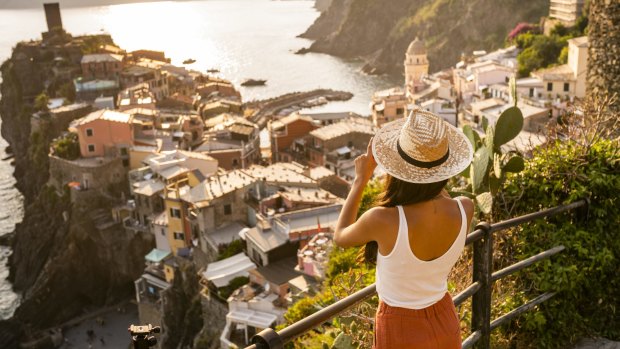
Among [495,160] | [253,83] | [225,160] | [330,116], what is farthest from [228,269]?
[253,83]

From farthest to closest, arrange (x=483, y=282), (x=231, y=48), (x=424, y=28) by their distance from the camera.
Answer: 1. (x=231, y=48)
2. (x=424, y=28)
3. (x=483, y=282)

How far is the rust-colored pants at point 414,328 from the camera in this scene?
2.14 m

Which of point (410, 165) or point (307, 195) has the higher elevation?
point (410, 165)

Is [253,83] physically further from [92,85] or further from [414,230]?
[414,230]

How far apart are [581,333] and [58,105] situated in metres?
35.4

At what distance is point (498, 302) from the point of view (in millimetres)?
3520

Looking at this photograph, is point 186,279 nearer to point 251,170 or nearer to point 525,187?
point 251,170

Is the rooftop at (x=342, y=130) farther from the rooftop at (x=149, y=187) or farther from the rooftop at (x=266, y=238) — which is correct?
the rooftop at (x=266, y=238)

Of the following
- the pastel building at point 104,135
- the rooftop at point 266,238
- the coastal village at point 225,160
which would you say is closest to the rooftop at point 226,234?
the coastal village at point 225,160

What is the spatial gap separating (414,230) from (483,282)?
995mm

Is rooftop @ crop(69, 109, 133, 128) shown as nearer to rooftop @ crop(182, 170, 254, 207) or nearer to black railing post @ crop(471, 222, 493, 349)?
rooftop @ crop(182, 170, 254, 207)

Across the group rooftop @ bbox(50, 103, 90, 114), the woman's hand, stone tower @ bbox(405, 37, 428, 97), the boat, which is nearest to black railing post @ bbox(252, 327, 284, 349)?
the woman's hand

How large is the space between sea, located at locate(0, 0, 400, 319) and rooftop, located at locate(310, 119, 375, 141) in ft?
35.3

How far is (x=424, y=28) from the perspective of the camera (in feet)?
229
